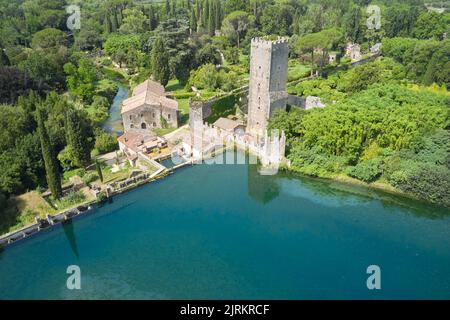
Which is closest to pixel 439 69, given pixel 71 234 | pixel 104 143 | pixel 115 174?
pixel 104 143

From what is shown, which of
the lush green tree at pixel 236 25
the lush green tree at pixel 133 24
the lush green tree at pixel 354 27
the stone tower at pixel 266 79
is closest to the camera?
the stone tower at pixel 266 79

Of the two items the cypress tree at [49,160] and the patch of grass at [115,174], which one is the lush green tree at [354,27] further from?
the cypress tree at [49,160]

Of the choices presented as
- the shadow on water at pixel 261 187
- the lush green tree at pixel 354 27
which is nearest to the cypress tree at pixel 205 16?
the lush green tree at pixel 354 27

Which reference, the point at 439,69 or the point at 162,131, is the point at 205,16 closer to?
the point at 162,131

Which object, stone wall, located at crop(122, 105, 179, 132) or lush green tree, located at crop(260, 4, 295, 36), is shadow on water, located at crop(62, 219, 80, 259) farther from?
lush green tree, located at crop(260, 4, 295, 36)
